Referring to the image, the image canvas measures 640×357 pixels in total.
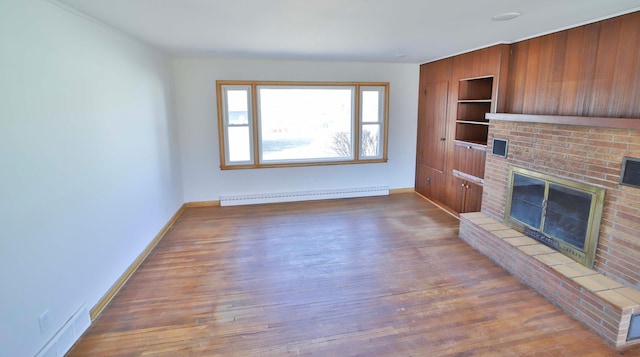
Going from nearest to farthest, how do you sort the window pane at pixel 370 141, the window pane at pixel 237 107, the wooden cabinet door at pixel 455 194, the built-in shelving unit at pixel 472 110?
the built-in shelving unit at pixel 472 110 < the wooden cabinet door at pixel 455 194 < the window pane at pixel 237 107 < the window pane at pixel 370 141

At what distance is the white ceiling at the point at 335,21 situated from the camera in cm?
242

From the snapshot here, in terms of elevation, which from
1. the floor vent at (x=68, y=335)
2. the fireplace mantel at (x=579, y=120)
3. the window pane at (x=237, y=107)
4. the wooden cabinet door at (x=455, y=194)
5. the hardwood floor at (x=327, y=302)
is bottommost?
the hardwood floor at (x=327, y=302)

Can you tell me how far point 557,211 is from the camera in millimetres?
3137

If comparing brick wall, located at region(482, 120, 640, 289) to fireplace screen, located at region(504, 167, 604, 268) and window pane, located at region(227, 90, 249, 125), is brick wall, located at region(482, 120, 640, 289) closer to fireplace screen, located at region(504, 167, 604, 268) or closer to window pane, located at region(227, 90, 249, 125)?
fireplace screen, located at region(504, 167, 604, 268)

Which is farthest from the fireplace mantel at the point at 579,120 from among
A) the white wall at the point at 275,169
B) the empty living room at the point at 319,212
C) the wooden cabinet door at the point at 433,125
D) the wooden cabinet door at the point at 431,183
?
the white wall at the point at 275,169

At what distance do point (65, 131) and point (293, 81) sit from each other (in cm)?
365

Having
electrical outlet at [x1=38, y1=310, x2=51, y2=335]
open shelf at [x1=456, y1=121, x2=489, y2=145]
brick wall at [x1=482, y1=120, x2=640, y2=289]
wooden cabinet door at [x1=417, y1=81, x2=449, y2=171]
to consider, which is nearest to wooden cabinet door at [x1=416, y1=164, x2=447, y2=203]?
wooden cabinet door at [x1=417, y1=81, x2=449, y2=171]

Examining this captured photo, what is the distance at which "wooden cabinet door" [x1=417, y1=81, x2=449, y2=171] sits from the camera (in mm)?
5262

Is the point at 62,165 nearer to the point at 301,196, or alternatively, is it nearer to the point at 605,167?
the point at 301,196

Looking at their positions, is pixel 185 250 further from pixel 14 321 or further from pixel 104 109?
pixel 14 321

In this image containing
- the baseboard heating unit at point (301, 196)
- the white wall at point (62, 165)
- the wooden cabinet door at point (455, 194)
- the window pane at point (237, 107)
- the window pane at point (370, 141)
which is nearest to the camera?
the white wall at point (62, 165)

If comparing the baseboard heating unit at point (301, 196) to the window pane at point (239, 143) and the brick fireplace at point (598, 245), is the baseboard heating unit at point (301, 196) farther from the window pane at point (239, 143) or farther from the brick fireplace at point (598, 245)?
the brick fireplace at point (598, 245)

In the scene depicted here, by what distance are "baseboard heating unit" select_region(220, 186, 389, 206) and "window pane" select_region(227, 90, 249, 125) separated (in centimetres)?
126

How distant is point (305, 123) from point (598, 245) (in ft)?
13.9
